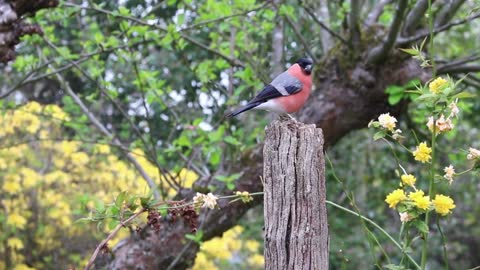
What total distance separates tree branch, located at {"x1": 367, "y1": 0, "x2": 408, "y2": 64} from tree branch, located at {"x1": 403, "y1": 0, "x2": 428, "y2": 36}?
17 cm

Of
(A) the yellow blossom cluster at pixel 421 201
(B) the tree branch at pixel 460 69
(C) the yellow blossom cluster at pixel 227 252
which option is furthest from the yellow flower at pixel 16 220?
(A) the yellow blossom cluster at pixel 421 201

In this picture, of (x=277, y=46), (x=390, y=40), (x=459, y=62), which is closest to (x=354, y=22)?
(x=390, y=40)

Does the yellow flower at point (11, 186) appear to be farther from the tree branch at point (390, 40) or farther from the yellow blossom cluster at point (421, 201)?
the yellow blossom cluster at point (421, 201)

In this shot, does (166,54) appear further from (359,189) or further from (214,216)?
(214,216)

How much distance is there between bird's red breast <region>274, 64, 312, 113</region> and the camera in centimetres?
255

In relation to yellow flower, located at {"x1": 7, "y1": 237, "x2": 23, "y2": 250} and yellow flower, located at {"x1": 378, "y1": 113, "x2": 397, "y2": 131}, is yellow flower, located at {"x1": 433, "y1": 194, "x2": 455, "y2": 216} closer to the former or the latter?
yellow flower, located at {"x1": 378, "y1": 113, "x2": 397, "y2": 131}

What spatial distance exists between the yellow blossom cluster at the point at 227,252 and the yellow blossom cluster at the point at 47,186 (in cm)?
54

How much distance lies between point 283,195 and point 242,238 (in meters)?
4.31

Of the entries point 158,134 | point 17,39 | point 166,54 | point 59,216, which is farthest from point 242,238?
point 17,39

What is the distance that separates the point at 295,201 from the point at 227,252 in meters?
3.21

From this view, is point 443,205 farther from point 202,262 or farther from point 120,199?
point 202,262

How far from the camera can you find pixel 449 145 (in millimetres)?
6988

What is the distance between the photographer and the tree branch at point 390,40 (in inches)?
129

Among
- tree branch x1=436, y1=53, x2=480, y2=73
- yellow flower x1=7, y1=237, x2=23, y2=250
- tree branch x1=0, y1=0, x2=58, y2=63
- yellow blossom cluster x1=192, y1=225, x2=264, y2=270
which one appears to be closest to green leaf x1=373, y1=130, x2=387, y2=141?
tree branch x1=0, y1=0, x2=58, y2=63
